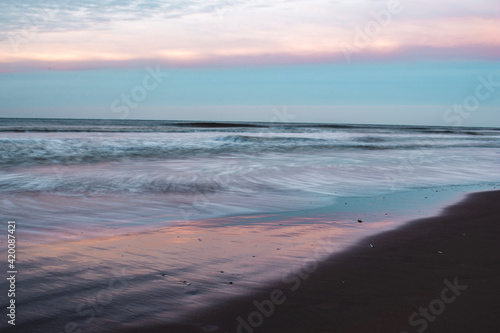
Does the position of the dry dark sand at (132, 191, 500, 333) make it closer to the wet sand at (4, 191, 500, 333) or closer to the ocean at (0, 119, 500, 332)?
the wet sand at (4, 191, 500, 333)

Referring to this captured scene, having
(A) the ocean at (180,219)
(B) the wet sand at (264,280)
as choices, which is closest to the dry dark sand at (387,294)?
(B) the wet sand at (264,280)

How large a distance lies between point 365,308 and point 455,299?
69cm

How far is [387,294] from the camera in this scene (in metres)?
3.35

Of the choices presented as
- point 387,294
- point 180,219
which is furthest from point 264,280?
point 180,219

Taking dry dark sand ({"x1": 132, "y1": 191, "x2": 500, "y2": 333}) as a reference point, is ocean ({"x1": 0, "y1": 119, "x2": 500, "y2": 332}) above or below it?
above

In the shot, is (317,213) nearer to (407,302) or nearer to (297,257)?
(297,257)

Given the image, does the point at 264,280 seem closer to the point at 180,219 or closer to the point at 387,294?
the point at 387,294

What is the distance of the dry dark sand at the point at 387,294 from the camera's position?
286 centimetres

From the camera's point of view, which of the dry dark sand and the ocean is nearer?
the dry dark sand

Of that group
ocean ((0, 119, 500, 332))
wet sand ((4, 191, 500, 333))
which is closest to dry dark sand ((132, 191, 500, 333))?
wet sand ((4, 191, 500, 333))

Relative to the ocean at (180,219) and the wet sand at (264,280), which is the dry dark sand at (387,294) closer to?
the wet sand at (264,280)

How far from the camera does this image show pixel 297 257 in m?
4.28

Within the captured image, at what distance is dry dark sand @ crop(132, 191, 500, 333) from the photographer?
2.86 meters

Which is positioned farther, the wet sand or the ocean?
the ocean
